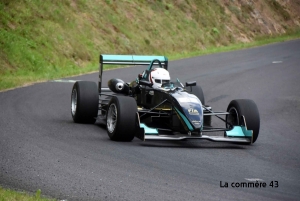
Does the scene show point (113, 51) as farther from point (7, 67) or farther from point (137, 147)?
point (137, 147)

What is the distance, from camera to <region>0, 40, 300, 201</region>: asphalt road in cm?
843

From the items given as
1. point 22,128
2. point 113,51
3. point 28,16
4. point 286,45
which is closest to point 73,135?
point 22,128

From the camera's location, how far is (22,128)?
13094 millimetres

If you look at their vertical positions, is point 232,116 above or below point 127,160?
above

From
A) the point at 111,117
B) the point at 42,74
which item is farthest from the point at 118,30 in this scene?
the point at 111,117

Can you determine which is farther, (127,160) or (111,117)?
(111,117)

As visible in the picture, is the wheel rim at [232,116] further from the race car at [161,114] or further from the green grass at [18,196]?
the green grass at [18,196]

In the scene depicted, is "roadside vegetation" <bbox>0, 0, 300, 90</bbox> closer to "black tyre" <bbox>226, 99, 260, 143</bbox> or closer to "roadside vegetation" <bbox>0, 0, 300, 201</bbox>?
"roadside vegetation" <bbox>0, 0, 300, 201</bbox>

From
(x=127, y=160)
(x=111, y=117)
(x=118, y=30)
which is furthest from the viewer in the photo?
(x=118, y=30)

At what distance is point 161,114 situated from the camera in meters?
12.7

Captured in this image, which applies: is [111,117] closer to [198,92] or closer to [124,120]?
[124,120]

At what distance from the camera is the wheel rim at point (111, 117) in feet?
41.1

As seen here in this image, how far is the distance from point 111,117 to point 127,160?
241 cm

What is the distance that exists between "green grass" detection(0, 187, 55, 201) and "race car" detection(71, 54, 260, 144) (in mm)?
4043
